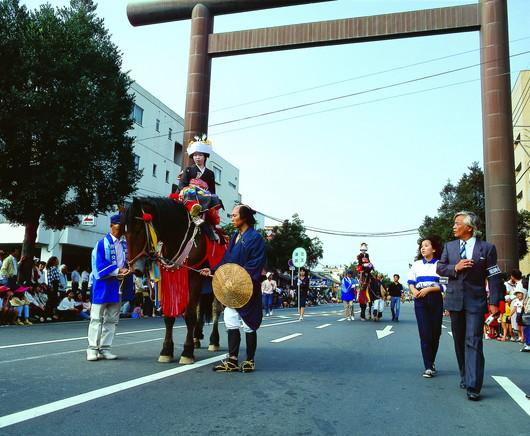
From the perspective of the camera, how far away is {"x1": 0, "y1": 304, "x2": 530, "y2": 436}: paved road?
3725 mm

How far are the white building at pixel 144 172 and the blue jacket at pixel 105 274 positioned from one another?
841 inches

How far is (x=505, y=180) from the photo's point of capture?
65.5 ft

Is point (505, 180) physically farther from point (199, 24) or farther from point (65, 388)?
point (65, 388)

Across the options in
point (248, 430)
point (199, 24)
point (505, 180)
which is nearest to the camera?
point (248, 430)

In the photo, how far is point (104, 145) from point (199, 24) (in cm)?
790

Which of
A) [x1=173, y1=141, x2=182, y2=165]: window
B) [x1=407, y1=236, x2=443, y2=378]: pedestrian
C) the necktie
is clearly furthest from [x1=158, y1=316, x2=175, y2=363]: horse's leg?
[x1=173, y1=141, x2=182, y2=165]: window

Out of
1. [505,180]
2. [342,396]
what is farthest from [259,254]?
[505,180]

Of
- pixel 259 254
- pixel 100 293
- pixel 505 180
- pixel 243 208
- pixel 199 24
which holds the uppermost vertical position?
pixel 199 24

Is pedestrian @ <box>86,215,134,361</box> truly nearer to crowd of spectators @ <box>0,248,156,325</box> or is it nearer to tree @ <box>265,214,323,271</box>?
crowd of spectators @ <box>0,248,156,325</box>

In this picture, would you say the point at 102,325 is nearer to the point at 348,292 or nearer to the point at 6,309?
the point at 6,309

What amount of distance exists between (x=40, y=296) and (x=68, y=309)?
99 centimetres

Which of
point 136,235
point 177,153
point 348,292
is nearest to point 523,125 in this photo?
point 177,153

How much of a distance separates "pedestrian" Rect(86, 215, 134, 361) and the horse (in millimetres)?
835

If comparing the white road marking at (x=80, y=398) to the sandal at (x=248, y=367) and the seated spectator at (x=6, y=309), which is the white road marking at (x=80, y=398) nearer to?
the sandal at (x=248, y=367)
